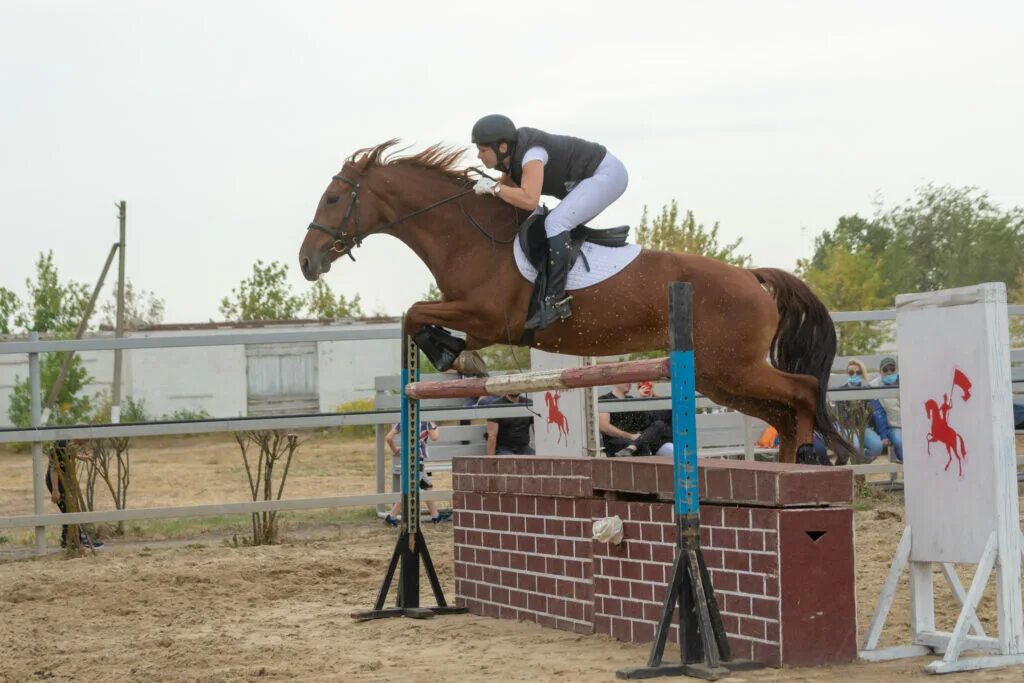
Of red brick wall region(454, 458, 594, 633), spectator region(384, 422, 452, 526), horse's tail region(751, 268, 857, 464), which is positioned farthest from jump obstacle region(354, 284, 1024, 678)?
→ spectator region(384, 422, 452, 526)

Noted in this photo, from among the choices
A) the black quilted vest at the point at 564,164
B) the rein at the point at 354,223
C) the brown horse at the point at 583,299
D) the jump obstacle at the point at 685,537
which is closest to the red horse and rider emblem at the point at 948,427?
the jump obstacle at the point at 685,537

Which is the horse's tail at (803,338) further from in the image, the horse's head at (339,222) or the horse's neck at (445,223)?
the horse's head at (339,222)

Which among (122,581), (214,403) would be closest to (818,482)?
(122,581)

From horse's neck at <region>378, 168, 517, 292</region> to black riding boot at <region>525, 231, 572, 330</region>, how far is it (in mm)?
256

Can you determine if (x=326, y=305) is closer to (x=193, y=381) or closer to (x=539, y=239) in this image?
(x=193, y=381)

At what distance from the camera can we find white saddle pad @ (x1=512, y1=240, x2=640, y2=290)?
207 inches

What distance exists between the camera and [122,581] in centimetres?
642

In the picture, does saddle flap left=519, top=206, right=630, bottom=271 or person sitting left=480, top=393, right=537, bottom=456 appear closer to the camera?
saddle flap left=519, top=206, right=630, bottom=271

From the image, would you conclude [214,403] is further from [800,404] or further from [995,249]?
[800,404]

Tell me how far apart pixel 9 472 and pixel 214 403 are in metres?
9.23

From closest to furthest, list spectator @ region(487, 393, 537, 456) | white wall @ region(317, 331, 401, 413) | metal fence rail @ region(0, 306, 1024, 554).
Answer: metal fence rail @ region(0, 306, 1024, 554) < spectator @ region(487, 393, 537, 456) < white wall @ region(317, 331, 401, 413)

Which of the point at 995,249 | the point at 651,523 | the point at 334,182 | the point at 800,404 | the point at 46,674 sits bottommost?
the point at 46,674

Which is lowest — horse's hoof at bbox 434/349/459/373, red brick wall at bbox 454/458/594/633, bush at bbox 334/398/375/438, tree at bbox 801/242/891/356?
red brick wall at bbox 454/458/594/633

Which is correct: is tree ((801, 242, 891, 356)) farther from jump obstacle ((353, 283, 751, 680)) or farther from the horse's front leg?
jump obstacle ((353, 283, 751, 680))
